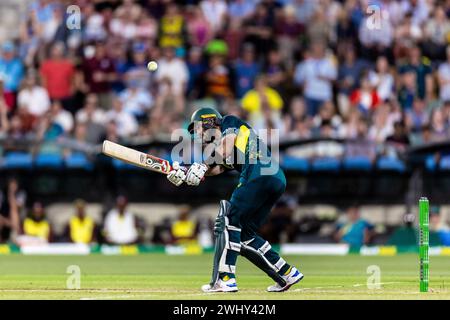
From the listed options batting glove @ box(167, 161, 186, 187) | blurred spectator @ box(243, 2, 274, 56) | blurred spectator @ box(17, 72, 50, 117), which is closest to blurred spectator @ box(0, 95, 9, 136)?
blurred spectator @ box(17, 72, 50, 117)

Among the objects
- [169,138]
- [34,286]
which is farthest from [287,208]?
[34,286]

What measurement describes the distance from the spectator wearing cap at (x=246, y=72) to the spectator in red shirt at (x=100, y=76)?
287cm

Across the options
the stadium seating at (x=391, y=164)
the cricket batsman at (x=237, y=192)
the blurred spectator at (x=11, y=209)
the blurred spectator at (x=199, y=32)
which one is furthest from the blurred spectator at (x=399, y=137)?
the cricket batsman at (x=237, y=192)

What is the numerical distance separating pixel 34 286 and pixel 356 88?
1410cm

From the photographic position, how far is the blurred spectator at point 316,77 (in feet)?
94.3

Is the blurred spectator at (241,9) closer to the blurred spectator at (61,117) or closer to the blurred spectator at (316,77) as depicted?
the blurred spectator at (316,77)

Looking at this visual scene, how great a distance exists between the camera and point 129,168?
28.0 meters

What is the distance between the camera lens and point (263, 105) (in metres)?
28.1

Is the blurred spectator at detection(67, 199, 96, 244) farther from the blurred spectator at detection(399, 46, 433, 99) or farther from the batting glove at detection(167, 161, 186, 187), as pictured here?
the batting glove at detection(167, 161, 186, 187)

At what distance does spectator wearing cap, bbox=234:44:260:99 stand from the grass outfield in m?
4.82

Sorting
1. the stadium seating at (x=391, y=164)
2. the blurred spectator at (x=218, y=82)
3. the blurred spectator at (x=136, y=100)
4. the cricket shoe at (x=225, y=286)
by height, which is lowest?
the cricket shoe at (x=225, y=286)

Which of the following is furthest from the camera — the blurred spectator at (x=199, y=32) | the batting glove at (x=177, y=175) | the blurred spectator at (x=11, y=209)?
the blurred spectator at (x=199, y=32)

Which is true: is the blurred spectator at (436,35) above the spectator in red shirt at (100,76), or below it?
above
